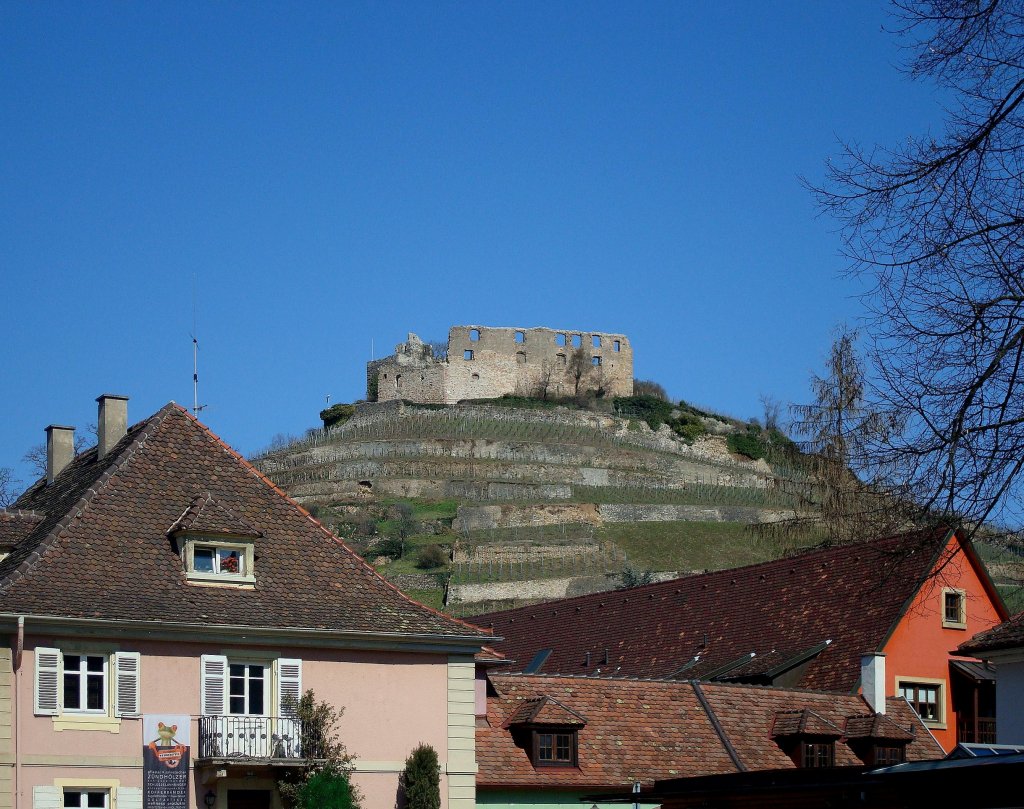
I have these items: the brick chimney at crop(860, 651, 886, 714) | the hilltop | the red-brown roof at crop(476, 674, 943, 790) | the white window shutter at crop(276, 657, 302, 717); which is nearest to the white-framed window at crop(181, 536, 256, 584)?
the white window shutter at crop(276, 657, 302, 717)

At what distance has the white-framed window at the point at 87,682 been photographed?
24.1 meters

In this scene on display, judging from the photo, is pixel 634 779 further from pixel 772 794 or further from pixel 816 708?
pixel 772 794

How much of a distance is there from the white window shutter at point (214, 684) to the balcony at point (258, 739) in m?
0.19

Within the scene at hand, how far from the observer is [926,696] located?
34.9m

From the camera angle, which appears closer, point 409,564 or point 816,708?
point 816,708

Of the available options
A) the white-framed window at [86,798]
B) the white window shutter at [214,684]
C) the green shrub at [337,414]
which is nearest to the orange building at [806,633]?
the white window shutter at [214,684]

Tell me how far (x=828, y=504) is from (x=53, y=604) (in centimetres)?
3287

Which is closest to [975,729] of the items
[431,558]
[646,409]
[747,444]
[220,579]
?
[220,579]

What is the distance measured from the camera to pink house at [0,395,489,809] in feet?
79.2

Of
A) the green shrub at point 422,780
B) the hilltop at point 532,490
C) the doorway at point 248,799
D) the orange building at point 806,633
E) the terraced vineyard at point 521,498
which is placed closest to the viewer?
the doorway at point 248,799

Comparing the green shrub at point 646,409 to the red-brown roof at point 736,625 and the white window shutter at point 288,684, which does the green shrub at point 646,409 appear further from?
the white window shutter at point 288,684

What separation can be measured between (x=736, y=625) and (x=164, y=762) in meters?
17.7

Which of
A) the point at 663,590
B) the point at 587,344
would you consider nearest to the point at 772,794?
the point at 663,590

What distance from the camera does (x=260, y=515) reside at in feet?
90.7
